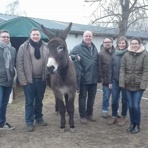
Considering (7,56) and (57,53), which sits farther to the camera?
(7,56)

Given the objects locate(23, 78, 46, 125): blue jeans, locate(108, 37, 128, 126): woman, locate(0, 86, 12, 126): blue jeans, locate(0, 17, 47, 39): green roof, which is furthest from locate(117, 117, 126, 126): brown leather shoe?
locate(0, 17, 47, 39): green roof

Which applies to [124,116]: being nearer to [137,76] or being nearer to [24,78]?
[137,76]

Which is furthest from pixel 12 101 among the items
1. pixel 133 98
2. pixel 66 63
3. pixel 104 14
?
pixel 104 14

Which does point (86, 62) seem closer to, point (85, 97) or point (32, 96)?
point (85, 97)

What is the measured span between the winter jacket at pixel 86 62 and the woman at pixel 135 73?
0.87 metres

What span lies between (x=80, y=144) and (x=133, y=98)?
138 cm

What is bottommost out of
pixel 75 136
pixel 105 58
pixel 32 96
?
pixel 75 136

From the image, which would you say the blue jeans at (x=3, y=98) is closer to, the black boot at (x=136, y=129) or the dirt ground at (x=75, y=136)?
the dirt ground at (x=75, y=136)

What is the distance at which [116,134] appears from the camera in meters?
5.45

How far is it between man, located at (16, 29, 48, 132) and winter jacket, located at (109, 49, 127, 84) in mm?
1427

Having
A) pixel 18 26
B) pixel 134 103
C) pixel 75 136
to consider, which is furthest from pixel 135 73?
pixel 18 26

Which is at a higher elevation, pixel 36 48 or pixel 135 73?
pixel 36 48

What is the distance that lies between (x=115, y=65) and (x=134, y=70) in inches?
25.6

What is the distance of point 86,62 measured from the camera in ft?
19.6
